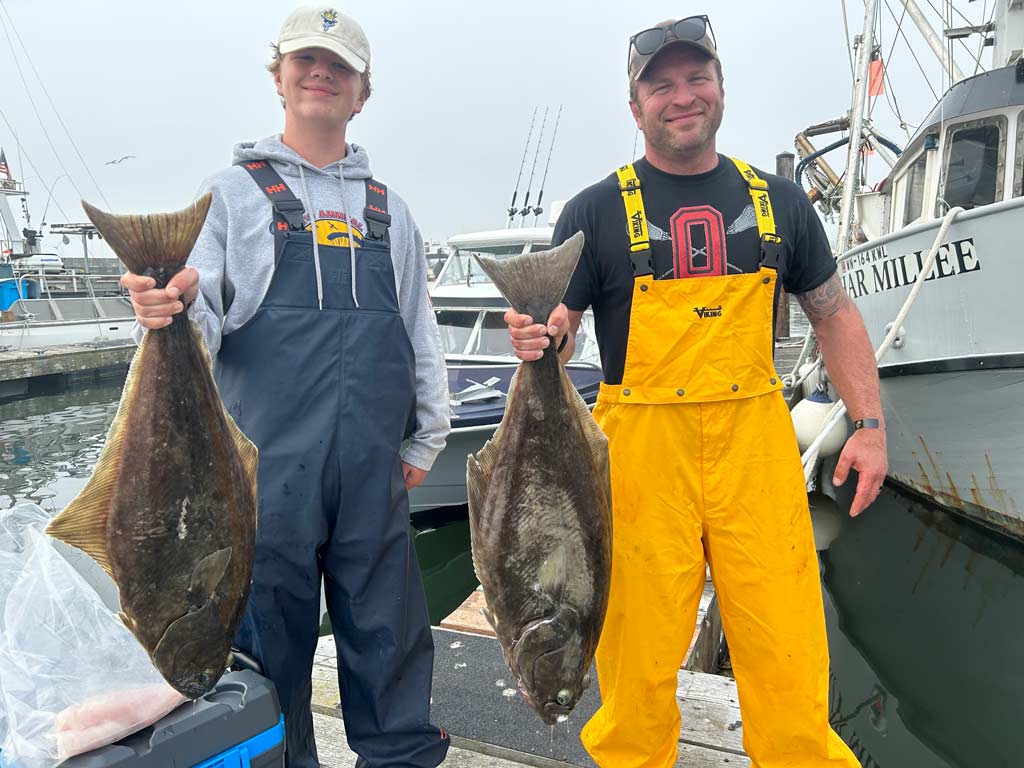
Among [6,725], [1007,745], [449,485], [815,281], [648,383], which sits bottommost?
[1007,745]

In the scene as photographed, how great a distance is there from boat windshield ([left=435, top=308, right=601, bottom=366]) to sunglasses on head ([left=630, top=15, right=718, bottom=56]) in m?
5.54

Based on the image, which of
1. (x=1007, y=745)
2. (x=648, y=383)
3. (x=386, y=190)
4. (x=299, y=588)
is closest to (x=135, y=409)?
(x=299, y=588)

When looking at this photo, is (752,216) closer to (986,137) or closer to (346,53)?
(346,53)

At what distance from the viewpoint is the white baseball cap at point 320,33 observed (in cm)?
208

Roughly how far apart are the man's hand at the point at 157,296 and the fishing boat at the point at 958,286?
4.49m

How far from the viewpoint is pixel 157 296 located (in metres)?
1.60

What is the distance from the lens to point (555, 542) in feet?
6.54

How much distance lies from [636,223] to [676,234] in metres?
0.14

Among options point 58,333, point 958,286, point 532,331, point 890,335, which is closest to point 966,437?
point 958,286

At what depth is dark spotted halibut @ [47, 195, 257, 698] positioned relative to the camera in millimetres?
1678

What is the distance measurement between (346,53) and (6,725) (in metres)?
2.14

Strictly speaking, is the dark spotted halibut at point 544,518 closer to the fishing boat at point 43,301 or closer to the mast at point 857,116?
the mast at point 857,116

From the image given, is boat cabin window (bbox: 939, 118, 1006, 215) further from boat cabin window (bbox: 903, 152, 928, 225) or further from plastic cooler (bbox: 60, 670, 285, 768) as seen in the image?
plastic cooler (bbox: 60, 670, 285, 768)

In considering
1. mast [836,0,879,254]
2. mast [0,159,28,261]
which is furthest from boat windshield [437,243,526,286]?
mast [0,159,28,261]
